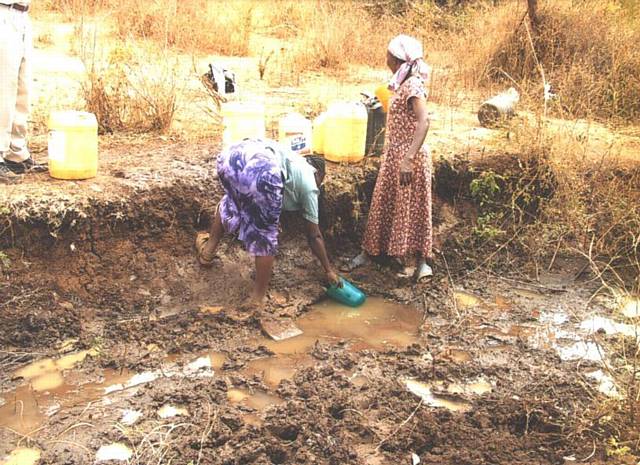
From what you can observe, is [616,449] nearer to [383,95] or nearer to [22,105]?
[383,95]

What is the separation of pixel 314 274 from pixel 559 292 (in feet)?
5.98

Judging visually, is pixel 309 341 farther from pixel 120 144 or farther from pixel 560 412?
pixel 120 144

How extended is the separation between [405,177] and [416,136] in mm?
300

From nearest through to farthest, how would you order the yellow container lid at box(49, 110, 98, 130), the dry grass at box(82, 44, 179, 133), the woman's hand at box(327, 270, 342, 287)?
the yellow container lid at box(49, 110, 98, 130)
the woman's hand at box(327, 270, 342, 287)
the dry grass at box(82, 44, 179, 133)

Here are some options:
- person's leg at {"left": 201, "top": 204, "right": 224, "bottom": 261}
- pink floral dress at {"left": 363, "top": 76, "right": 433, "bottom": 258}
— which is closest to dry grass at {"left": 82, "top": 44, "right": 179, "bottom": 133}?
person's leg at {"left": 201, "top": 204, "right": 224, "bottom": 261}

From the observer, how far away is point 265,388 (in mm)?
4137

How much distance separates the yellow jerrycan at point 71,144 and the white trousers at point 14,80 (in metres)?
0.25

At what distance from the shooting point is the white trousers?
4.56 meters

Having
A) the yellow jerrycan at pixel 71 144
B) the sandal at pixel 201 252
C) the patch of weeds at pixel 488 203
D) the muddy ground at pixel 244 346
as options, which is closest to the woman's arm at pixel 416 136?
the muddy ground at pixel 244 346

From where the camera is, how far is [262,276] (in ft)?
15.6

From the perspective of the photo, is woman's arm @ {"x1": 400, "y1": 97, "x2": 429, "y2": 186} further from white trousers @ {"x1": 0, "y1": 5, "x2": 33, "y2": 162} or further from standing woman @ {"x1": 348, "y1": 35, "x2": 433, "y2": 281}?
white trousers @ {"x1": 0, "y1": 5, "x2": 33, "y2": 162}

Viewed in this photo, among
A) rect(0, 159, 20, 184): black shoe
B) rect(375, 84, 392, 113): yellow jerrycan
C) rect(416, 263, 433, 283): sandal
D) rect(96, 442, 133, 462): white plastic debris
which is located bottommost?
rect(96, 442, 133, 462): white plastic debris

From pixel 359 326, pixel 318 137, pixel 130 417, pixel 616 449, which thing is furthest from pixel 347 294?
pixel 616 449

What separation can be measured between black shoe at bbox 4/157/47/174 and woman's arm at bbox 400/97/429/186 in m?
2.39
